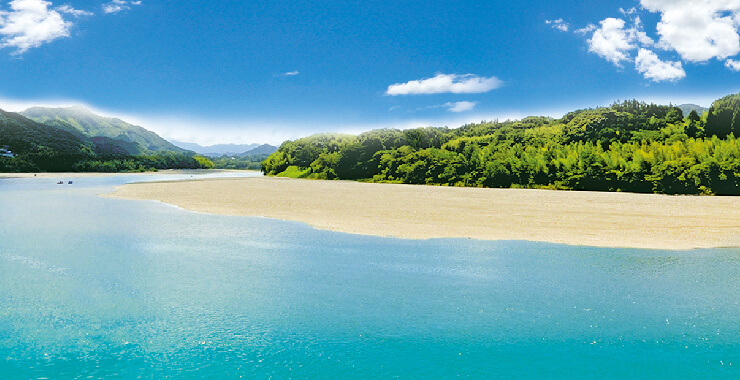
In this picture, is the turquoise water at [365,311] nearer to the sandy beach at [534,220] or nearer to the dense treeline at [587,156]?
the sandy beach at [534,220]

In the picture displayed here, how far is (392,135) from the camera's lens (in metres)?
118

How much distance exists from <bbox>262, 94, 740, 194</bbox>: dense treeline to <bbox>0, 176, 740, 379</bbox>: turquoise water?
44.0 metres

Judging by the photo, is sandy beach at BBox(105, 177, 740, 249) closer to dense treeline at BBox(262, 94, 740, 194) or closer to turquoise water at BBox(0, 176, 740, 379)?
turquoise water at BBox(0, 176, 740, 379)

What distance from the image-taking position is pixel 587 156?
6788cm

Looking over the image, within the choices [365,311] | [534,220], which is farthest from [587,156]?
[365,311]

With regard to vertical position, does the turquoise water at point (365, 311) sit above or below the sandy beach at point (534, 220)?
below

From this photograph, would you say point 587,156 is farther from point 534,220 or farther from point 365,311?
point 365,311

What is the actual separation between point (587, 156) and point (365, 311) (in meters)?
64.7

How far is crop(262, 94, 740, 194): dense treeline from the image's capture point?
2251 inches

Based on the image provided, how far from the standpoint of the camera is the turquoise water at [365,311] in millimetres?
9594

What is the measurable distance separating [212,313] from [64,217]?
2806 centimetres

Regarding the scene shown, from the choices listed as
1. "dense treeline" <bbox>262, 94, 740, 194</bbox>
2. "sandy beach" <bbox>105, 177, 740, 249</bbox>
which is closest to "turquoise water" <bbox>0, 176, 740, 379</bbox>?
"sandy beach" <bbox>105, 177, 740, 249</bbox>

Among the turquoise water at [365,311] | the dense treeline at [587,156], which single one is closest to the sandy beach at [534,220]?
the turquoise water at [365,311]

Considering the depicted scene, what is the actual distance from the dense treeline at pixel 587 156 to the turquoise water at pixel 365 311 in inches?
1731
